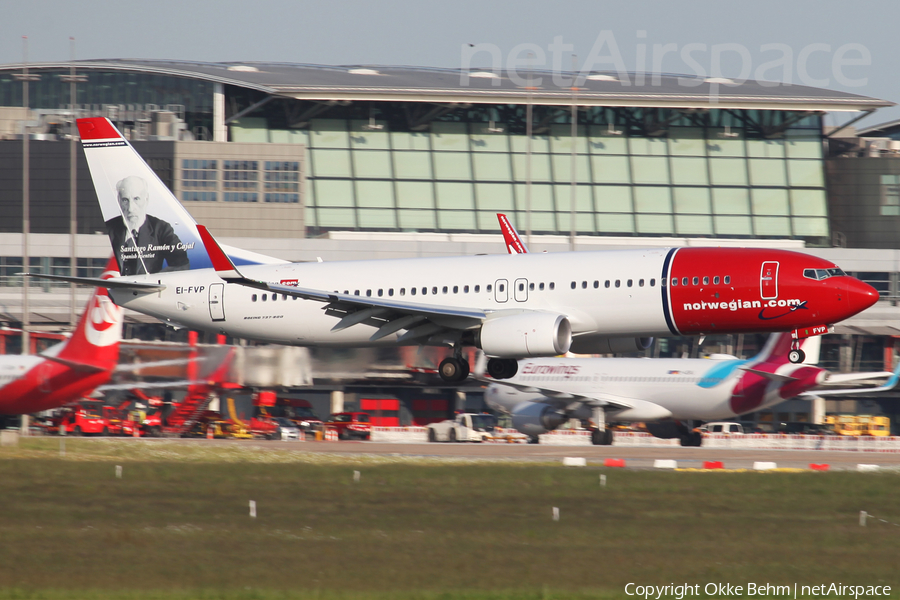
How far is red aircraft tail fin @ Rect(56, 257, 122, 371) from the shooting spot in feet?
154

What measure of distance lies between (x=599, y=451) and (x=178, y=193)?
174ft

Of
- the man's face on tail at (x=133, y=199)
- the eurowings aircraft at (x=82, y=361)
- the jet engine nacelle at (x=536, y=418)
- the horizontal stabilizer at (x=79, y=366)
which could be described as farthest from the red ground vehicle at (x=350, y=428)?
the man's face on tail at (x=133, y=199)

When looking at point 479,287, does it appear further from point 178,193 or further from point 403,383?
point 178,193

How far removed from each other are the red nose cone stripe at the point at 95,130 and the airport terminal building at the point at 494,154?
153ft

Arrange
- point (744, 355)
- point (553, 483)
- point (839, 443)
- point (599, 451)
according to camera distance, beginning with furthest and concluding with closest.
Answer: point (744, 355), point (839, 443), point (599, 451), point (553, 483)

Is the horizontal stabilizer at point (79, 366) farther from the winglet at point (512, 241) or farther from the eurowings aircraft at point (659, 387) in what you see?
the eurowings aircraft at point (659, 387)

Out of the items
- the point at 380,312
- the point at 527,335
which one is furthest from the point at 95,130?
the point at 527,335

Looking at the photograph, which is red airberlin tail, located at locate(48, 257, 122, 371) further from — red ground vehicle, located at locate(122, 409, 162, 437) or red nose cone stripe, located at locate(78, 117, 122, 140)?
red ground vehicle, located at locate(122, 409, 162, 437)

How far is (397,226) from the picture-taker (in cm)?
9638

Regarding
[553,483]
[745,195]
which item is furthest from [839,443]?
[745,195]

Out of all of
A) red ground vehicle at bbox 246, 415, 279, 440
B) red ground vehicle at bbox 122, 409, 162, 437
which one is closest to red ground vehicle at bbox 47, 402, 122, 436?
red ground vehicle at bbox 122, 409, 162, 437

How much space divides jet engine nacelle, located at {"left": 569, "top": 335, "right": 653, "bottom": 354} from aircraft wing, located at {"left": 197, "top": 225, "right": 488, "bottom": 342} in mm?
3805

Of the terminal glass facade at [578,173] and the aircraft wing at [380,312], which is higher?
the terminal glass facade at [578,173]

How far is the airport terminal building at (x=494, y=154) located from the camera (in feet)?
307
